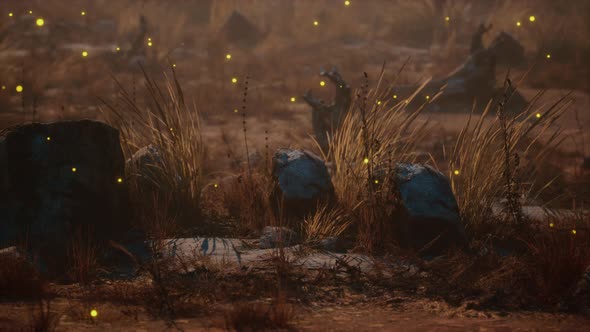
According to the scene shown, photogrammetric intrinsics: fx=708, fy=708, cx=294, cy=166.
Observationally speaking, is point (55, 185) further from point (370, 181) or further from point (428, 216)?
point (428, 216)

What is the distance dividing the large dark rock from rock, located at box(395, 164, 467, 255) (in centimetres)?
209

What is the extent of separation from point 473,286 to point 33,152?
2.99 m

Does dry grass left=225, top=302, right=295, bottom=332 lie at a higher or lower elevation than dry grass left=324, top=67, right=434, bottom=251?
lower

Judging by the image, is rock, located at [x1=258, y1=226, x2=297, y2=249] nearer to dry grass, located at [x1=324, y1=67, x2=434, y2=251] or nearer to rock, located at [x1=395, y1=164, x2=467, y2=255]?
dry grass, located at [x1=324, y1=67, x2=434, y2=251]

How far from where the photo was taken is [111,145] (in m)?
4.96

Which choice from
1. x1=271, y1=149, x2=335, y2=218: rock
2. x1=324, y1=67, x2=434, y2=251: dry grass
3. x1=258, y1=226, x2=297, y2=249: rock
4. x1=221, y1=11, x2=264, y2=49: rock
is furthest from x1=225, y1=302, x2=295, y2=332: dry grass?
x1=221, y1=11, x2=264, y2=49: rock

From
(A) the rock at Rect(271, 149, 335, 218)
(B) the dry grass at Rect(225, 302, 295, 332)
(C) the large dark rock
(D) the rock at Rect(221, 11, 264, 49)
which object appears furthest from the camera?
(D) the rock at Rect(221, 11, 264, 49)

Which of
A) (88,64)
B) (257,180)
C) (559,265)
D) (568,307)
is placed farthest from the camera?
(88,64)

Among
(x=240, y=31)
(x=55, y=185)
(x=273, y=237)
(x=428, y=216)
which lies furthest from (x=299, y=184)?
(x=240, y=31)

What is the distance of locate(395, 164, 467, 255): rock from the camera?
16.5 ft

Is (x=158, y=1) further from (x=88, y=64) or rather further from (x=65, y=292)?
(x=65, y=292)

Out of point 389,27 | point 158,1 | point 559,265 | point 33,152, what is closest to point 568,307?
point 559,265

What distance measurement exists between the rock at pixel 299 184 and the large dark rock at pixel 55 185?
135 centimetres

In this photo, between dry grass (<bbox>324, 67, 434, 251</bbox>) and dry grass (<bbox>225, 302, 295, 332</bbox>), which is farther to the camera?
dry grass (<bbox>324, 67, 434, 251</bbox>)
